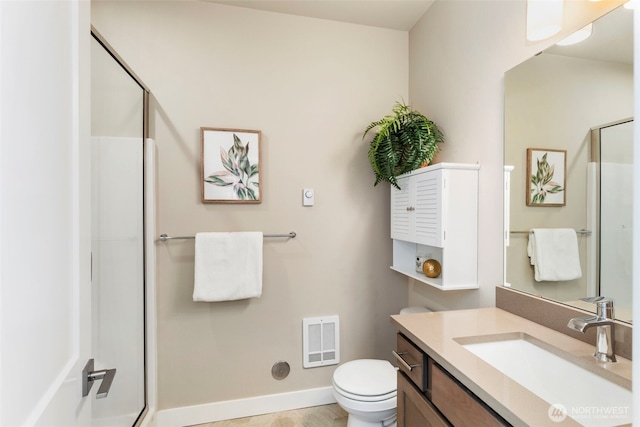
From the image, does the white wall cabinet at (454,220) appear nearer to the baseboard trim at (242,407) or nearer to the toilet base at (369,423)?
the toilet base at (369,423)

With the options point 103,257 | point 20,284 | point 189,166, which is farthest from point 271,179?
point 20,284

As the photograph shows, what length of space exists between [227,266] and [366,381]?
1.00 metres

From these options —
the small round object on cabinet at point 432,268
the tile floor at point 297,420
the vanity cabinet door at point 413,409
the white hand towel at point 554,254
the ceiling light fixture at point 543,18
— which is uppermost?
the ceiling light fixture at point 543,18

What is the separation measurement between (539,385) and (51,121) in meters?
1.40

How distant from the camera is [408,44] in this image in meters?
2.25

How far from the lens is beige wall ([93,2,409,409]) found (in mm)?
1896

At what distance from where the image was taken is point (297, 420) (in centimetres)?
194

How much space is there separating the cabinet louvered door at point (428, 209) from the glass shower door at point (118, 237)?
58.5 inches

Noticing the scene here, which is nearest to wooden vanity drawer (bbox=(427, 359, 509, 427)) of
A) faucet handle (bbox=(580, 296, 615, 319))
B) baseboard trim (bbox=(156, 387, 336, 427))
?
faucet handle (bbox=(580, 296, 615, 319))

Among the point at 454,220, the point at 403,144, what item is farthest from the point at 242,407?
the point at 403,144

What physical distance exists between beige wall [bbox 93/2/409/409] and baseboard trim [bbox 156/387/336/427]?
1.6 inches

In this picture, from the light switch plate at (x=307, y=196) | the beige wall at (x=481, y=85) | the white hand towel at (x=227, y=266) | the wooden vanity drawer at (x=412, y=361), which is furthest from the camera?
the light switch plate at (x=307, y=196)

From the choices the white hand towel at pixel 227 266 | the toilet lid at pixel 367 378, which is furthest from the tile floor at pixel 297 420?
the white hand towel at pixel 227 266

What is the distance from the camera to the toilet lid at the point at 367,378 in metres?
1.53
